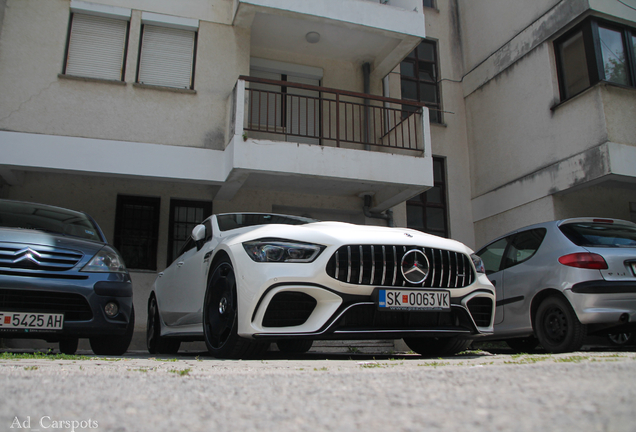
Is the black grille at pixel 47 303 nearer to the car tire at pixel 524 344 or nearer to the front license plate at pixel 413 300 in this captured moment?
the front license plate at pixel 413 300

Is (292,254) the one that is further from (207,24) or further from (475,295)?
(207,24)

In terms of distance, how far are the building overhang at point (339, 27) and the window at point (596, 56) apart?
305cm

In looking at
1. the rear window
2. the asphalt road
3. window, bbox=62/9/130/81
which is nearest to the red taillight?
the rear window

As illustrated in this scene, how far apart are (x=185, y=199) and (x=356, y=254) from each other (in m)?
7.35

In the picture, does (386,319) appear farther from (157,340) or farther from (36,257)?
(157,340)

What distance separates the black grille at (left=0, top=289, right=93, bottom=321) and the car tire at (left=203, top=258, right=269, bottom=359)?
1211mm

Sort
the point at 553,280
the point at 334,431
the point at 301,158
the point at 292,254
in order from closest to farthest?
the point at 334,431 → the point at 292,254 → the point at 553,280 → the point at 301,158

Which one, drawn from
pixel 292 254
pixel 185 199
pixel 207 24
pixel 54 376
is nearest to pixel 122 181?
pixel 185 199

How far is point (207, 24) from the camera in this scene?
10578 mm

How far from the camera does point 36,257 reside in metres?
4.86

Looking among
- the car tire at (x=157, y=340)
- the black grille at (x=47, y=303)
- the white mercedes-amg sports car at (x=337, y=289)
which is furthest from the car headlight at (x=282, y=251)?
the car tire at (x=157, y=340)

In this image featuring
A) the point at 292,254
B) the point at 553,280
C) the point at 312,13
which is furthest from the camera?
the point at 312,13

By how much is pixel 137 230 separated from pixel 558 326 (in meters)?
7.81

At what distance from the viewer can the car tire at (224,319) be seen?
4.06 metres
